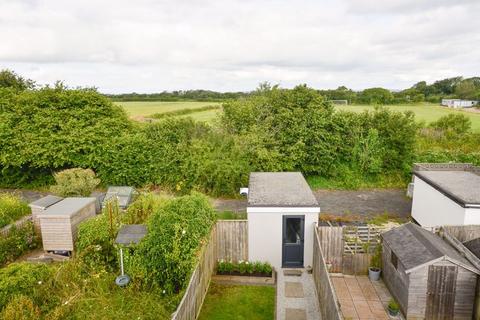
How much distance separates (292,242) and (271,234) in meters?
0.79

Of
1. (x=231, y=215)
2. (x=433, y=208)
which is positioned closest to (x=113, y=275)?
(x=231, y=215)

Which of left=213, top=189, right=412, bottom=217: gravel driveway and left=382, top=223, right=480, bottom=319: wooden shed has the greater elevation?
left=382, top=223, right=480, bottom=319: wooden shed

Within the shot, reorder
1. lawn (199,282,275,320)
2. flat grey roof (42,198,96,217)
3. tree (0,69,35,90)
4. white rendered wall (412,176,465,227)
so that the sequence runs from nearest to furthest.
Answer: lawn (199,282,275,320)
flat grey roof (42,198,96,217)
white rendered wall (412,176,465,227)
tree (0,69,35,90)

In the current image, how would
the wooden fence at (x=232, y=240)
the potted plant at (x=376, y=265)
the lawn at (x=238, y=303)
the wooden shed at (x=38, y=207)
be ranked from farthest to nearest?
1. the wooden shed at (x=38, y=207)
2. the wooden fence at (x=232, y=240)
3. the potted plant at (x=376, y=265)
4. the lawn at (x=238, y=303)

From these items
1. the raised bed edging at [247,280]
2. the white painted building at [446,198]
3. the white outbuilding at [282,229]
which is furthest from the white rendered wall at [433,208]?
the raised bed edging at [247,280]

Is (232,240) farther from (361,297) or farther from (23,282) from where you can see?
(23,282)

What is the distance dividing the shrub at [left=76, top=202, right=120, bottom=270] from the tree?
93.4 ft

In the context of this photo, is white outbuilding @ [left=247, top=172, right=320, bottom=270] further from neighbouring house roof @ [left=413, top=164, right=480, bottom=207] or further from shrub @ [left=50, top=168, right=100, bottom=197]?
shrub @ [left=50, top=168, right=100, bottom=197]

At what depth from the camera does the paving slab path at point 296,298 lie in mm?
9188

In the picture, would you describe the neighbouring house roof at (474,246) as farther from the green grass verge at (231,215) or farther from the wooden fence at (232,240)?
the green grass verge at (231,215)

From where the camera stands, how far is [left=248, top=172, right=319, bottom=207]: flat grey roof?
36.8ft

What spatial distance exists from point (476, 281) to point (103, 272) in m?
10.1

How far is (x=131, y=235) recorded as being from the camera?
9523mm

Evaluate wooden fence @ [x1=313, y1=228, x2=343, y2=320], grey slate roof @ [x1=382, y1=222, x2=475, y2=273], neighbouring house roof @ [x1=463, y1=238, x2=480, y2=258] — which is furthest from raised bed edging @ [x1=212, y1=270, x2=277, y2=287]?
neighbouring house roof @ [x1=463, y1=238, x2=480, y2=258]
